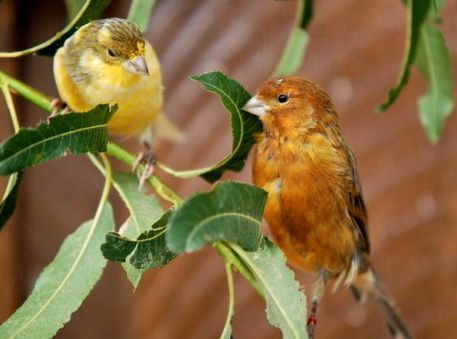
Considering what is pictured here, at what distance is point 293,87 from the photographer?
1688mm

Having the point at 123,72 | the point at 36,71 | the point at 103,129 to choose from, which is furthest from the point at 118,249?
the point at 36,71

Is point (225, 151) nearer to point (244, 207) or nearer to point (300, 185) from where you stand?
point (300, 185)

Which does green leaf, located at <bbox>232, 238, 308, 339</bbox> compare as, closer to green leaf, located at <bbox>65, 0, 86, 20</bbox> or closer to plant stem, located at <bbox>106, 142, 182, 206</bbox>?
plant stem, located at <bbox>106, 142, 182, 206</bbox>

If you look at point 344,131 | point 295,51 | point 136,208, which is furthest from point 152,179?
point 344,131

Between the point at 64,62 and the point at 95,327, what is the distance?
1.73 metres

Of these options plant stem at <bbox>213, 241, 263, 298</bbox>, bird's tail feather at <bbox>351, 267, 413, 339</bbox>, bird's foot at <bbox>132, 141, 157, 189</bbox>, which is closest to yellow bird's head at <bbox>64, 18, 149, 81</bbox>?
bird's foot at <bbox>132, 141, 157, 189</bbox>

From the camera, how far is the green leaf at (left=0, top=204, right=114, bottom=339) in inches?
47.5

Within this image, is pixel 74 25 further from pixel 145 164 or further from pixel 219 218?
pixel 219 218

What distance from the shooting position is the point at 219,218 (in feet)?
3.16

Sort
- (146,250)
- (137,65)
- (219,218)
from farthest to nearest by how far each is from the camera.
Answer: (137,65), (146,250), (219,218)

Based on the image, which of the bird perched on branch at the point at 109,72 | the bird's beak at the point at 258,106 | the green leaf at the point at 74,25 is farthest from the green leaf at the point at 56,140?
the bird's beak at the point at 258,106

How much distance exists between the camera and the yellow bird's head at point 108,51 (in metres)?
1.46

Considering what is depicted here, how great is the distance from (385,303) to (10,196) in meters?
1.31

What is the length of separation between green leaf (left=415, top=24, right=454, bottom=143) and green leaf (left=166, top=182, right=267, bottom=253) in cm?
76
